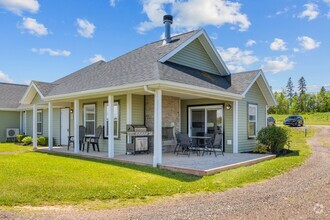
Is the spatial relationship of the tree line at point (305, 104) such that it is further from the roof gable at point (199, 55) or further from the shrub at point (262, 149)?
the shrub at point (262, 149)

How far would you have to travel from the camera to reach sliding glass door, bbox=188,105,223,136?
12.5 meters

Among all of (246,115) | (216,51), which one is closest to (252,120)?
(246,115)

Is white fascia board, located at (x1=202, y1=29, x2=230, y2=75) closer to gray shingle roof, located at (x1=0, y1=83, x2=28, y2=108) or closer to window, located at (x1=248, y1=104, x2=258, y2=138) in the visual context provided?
window, located at (x1=248, y1=104, x2=258, y2=138)

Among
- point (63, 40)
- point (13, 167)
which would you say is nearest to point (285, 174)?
point (13, 167)

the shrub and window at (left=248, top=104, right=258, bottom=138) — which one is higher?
window at (left=248, top=104, right=258, bottom=138)

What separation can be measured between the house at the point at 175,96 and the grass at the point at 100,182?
2738mm

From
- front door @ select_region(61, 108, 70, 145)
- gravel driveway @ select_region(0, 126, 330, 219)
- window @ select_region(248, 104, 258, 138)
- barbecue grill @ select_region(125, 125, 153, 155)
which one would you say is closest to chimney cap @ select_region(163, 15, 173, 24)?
barbecue grill @ select_region(125, 125, 153, 155)

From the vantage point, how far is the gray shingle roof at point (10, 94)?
66.8 feet

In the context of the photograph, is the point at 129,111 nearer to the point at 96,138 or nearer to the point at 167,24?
the point at 96,138

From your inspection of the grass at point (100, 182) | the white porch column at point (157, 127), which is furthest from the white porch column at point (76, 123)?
the white porch column at point (157, 127)

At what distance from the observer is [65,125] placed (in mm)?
15812

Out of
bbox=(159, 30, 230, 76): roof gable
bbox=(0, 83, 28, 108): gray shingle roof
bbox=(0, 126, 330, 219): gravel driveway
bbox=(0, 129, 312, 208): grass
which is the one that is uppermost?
bbox=(159, 30, 230, 76): roof gable

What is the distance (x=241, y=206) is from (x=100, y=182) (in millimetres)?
3186

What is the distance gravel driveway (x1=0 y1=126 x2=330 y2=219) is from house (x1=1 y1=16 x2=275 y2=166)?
4.31 metres
